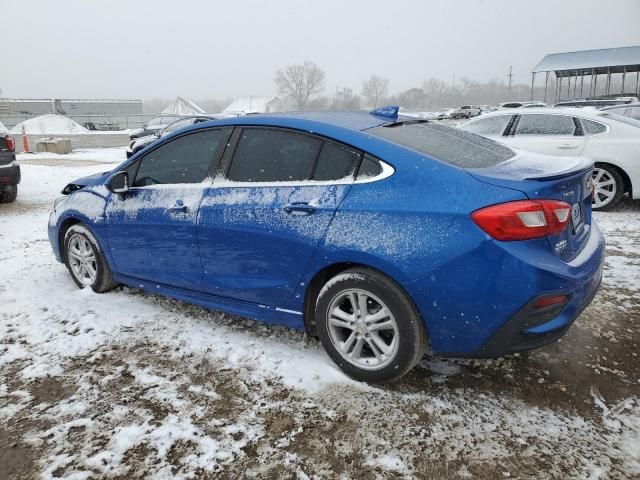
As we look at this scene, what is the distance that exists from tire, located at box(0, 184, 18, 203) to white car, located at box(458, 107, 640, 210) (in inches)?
335

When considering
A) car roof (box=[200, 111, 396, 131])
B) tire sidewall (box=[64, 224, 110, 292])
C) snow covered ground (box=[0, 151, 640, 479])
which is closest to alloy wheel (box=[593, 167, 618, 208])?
snow covered ground (box=[0, 151, 640, 479])

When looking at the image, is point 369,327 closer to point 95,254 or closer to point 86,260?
point 95,254

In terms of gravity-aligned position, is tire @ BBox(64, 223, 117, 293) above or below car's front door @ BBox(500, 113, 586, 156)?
below

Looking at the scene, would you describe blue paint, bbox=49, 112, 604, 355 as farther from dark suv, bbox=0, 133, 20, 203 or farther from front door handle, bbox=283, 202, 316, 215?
dark suv, bbox=0, 133, 20, 203

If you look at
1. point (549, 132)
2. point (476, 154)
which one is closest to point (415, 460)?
point (476, 154)

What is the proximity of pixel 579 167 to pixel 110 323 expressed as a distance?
347 cm

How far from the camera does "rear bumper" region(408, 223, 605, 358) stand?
2.38 metres

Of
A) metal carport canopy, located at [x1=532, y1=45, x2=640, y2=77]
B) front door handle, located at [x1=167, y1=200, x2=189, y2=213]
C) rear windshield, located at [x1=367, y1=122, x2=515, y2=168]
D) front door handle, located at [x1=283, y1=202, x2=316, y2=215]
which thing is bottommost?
front door handle, located at [x1=167, y1=200, x2=189, y2=213]

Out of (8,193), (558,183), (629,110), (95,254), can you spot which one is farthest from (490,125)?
(8,193)

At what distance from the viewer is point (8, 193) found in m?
8.87

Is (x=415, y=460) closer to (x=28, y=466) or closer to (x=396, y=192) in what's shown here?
(x=396, y=192)

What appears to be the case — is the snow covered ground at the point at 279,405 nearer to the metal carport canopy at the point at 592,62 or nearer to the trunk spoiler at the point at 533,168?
the trunk spoiler at the point at 533,168

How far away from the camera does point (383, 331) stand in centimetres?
286

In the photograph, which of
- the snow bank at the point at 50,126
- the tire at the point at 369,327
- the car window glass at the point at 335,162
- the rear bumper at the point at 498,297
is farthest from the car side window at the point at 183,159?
the snow bank at the point at 50,126
